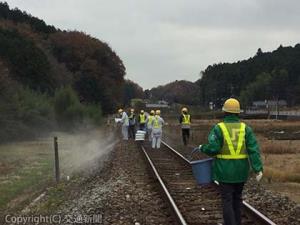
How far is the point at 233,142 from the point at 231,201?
983 mm

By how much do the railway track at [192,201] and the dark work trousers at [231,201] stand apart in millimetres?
1022

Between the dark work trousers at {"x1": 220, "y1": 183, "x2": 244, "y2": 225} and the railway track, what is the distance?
1.02 metres

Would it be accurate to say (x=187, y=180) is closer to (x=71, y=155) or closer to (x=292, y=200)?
(x=292, y=200)

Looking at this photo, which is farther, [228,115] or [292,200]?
[292,200]

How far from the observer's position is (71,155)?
3247 centimetres

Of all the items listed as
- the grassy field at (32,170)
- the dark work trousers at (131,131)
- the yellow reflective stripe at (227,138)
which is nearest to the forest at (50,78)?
the dark work trousers at (131,131)

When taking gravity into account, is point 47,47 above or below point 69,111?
above

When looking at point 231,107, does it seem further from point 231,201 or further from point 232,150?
point 231,201

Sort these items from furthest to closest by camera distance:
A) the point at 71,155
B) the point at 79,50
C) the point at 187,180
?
the point at 79,50 < the point at 71,155 < the point at 187,180

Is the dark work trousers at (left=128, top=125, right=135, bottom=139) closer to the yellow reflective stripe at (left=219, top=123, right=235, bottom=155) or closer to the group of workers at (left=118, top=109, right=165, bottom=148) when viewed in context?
the group of workers at (left=118, top=109, right=165, bottom=148)

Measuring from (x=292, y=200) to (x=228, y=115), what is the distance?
5.55m

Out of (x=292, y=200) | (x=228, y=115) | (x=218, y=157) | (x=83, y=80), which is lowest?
(x=292, y=200)

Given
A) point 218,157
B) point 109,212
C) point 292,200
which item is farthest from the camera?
point 292,200

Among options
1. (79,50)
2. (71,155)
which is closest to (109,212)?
(71,155)
